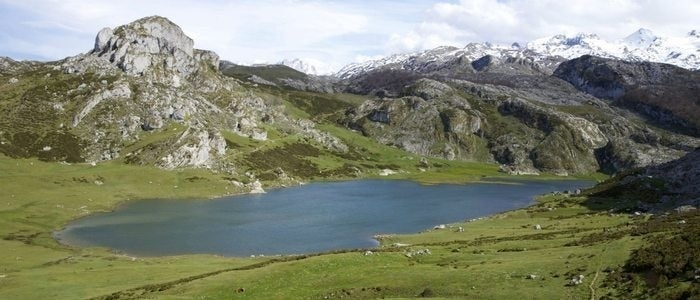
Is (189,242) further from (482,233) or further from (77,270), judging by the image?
(482,233)

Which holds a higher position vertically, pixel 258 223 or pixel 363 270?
pixel 363 270

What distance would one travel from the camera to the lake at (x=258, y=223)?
11531 cm

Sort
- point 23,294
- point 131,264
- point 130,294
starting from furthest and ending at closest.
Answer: point 131,264 → point 23,294 → point 130,294

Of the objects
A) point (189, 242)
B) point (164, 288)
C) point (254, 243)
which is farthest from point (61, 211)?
point (164, 288)

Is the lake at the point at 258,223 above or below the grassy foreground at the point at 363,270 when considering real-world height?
below

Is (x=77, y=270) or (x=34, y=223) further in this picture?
(x=34, y=223)

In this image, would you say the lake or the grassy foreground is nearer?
the grassy foreground

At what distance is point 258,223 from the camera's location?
145 m

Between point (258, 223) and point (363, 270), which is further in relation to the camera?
point (258, 223)

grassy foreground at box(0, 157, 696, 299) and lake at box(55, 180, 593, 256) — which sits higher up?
grassy foreground at box(0, 157, 696, 299)

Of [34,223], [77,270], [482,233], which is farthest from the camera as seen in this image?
[34,223]

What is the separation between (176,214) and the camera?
160 metres

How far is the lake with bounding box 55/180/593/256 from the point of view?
378ft

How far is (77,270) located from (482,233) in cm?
6935
